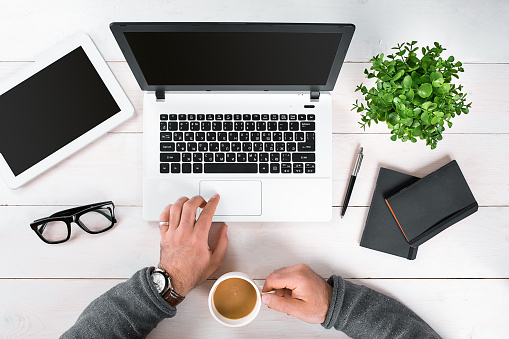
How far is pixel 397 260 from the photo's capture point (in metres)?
0.97

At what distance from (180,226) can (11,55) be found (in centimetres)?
63

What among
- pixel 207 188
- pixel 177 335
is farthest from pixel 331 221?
pixel 177 335

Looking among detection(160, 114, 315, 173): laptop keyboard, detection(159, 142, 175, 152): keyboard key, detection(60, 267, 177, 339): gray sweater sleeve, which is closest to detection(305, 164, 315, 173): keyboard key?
detection(160, 114, 315, 173): laptop keyboard

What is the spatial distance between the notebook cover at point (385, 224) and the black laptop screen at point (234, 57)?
305 millimetres

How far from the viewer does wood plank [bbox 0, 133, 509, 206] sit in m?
0.98

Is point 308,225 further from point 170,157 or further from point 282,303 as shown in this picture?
point 170,157

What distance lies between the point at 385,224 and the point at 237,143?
1.40 feet

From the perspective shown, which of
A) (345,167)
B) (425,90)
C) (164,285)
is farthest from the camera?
(345,167)

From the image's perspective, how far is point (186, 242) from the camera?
0.90m

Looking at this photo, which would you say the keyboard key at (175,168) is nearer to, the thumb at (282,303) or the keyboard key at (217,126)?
the keyboard key at (217,126)

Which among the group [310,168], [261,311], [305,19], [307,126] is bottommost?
[261,311]

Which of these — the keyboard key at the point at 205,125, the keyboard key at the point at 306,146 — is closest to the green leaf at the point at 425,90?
the keyboard key at the point at 306,146

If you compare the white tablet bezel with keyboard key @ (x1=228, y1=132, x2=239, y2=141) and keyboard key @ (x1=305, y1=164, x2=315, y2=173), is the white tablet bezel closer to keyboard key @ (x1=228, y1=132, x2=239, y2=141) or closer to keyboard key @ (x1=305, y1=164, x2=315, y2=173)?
keyboard key @ (x1=228, y1=132, x2=239, y2=141)

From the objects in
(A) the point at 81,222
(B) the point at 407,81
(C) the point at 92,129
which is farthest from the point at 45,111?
(B) the point at 407,81
